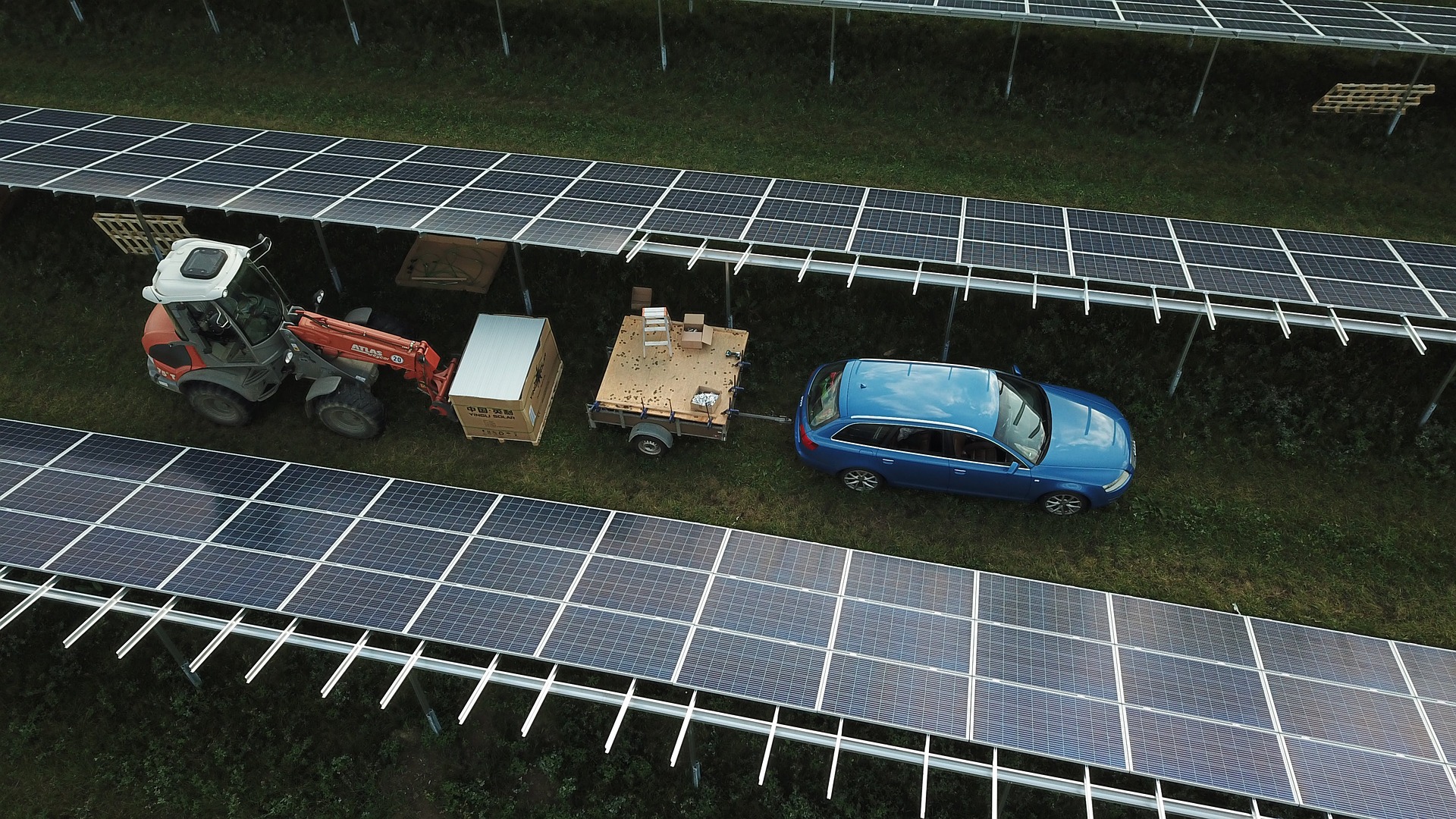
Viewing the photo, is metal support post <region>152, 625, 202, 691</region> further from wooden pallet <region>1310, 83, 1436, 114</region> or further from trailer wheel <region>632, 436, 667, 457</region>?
wooden pallet <region>1310, 83, 1436, 114</region>

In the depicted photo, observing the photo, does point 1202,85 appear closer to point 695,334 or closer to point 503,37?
point 695,334

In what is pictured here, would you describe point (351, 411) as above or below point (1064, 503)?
above

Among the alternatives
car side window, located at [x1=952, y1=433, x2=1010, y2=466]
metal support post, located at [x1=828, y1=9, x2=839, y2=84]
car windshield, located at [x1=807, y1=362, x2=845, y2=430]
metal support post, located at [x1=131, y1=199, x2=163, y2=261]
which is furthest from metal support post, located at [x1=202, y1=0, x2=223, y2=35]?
car side window, located at [x1=952, y1=433, x2=1010, y2=466]

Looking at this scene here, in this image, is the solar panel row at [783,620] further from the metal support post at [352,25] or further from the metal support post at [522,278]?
the metal support post at [352,25]

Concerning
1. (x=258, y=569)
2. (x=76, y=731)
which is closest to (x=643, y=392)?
(x=258, y=569)

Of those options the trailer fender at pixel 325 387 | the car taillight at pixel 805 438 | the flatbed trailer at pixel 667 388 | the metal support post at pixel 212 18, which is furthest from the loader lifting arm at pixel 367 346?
the metal support post at pixel 212 18

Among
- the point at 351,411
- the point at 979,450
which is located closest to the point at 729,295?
the point at 979,450
